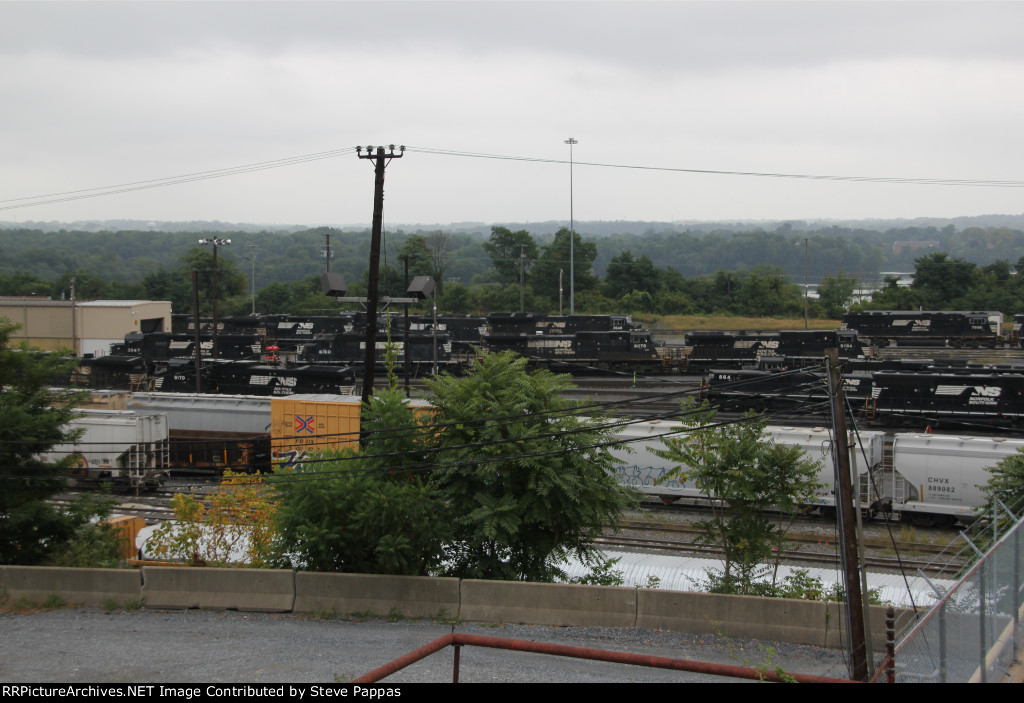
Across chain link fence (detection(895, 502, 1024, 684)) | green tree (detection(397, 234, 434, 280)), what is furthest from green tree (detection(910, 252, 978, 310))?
chain link fence (detection(895, 502, 1024, 684))

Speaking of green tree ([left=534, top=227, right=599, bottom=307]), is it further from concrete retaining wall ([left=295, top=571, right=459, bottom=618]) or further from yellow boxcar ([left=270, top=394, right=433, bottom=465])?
concrete retaining wall ([left=295, top=571, right=459, bottom=618])

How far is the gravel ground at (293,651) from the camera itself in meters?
10.5

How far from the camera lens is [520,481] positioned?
14.4m

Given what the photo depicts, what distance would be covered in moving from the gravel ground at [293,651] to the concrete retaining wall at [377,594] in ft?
1.12

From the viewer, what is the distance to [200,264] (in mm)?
96750

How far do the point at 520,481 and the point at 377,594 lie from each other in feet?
10.9

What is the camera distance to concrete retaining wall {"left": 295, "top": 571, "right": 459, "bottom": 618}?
13.7 m

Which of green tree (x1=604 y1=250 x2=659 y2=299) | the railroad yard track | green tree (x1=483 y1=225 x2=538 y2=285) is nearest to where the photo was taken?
the railroad yard track

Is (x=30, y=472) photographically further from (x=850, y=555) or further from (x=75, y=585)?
(x=850, y=555)

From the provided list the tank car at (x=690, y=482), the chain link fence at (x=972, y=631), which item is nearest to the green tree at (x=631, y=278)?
the tank car at (x=690, y=482)

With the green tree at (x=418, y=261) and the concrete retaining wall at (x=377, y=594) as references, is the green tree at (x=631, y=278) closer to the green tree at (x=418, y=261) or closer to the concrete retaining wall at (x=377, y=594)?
the green tree at (x=418, y=261)

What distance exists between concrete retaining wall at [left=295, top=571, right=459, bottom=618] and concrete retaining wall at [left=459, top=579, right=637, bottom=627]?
419mm

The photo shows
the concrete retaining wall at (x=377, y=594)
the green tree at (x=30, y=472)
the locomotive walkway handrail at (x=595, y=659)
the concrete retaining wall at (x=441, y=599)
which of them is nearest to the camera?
the locomotive walkway handrail at (x=595, y=659)
